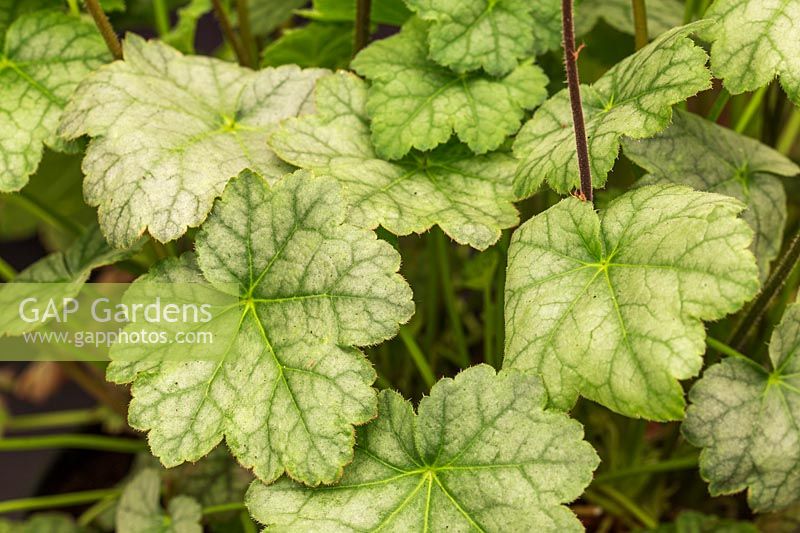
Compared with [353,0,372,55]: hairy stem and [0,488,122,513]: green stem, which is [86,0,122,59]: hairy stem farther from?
[0,488,122,513]: green stem

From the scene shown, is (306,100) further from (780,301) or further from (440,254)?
(780,301)

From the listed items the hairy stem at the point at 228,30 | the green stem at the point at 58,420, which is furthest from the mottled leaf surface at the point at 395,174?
the green stem at the point at 58,420

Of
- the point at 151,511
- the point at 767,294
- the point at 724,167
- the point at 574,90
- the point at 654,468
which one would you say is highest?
the point at 574,90

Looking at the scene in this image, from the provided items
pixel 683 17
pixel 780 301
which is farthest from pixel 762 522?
pixel 683 17

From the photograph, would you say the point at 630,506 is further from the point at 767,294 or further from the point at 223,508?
the point at 223,508

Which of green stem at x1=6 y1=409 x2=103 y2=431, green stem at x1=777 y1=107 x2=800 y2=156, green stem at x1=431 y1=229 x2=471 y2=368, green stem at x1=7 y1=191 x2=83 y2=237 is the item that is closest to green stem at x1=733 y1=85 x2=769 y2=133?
green stem at x1=777 y1=107 x2=800 y2=156

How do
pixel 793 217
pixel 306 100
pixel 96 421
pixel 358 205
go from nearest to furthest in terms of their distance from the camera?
pixel 358 205, pixel 306 100, pixel 793 217, pixel 96 421

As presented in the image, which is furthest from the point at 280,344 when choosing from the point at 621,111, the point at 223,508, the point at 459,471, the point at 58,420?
the point at 58,420
